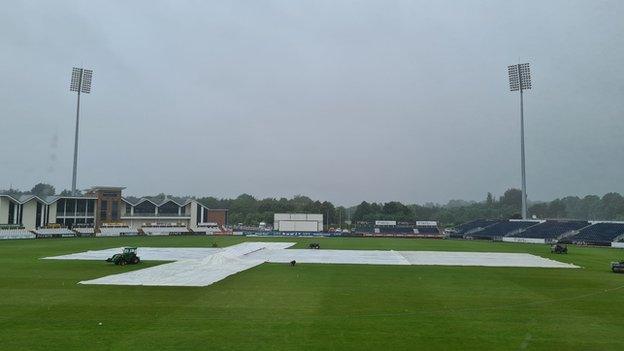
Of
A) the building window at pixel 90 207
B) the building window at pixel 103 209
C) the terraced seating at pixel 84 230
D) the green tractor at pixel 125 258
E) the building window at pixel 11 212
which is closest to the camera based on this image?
the green tractor at pixel 125 258

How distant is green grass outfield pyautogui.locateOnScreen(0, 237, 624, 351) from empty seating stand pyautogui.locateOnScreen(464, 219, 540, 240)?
2758 inches

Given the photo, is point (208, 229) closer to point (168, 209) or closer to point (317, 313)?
point (168, 209)

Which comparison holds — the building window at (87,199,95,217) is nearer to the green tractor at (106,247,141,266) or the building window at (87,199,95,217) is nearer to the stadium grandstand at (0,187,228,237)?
the stadium grandstand at (0,187,228,237)

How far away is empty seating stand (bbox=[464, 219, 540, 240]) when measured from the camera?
10050cm

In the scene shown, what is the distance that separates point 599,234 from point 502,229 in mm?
20974

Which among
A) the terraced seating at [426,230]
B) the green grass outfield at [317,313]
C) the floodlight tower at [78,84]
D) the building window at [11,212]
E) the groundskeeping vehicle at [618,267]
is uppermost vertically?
the floodlight tower at [78,84]

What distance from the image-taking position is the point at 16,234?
267ft

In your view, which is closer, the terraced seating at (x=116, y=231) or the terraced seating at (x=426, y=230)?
the terraced seating at (x=116, y=231)

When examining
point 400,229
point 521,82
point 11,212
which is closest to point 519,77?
point 521,82

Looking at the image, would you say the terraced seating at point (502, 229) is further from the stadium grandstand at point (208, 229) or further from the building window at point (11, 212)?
the building window at point (11, 212)

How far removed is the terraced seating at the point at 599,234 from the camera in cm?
8256

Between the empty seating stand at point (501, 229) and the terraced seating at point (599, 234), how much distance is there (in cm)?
1280

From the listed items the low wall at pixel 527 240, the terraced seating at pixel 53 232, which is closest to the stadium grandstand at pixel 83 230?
the terraced seating at pixel 53 232

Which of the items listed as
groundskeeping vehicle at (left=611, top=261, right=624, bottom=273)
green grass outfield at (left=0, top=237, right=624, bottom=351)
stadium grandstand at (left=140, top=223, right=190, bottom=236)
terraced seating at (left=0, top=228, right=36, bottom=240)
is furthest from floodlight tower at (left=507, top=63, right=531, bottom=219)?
terraced seating at (left=0, top=228, right=36, bottom=240)
